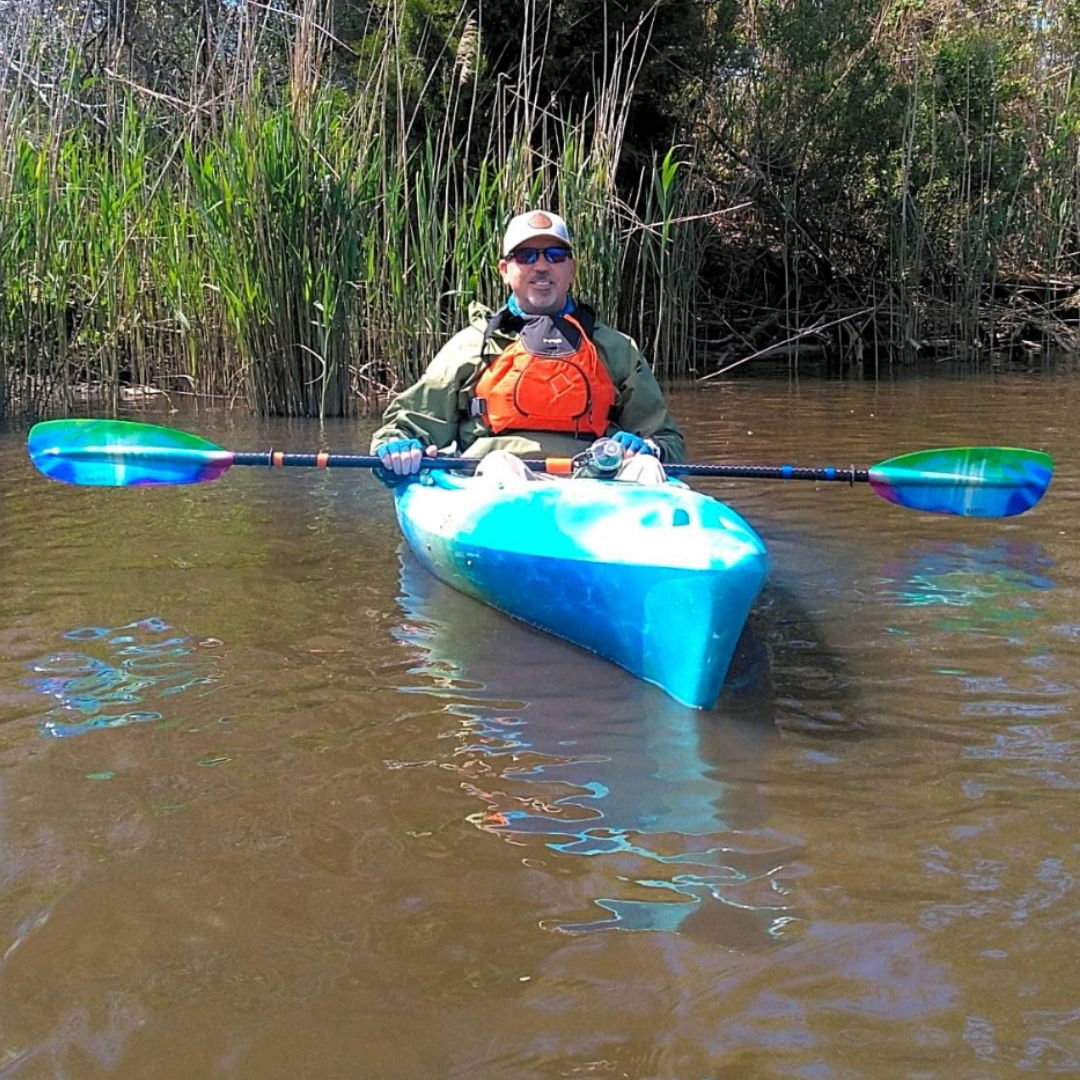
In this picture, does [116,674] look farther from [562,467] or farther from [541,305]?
[541,305]

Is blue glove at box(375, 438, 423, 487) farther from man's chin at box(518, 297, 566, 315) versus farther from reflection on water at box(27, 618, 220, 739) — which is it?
reflection on water at box(27, 618, 220, 739)

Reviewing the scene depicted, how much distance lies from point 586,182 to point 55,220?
2840 millimetres

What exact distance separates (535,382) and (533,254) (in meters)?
Result: 0.42

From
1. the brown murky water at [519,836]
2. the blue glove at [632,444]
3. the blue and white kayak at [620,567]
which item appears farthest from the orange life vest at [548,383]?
the brown murky water at [519,836]

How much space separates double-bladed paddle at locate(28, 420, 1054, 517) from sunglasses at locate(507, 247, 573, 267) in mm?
700

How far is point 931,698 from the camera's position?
251 centimetres

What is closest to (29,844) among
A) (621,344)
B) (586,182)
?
(621,344)

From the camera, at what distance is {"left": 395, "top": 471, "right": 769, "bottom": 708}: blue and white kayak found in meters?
2.49

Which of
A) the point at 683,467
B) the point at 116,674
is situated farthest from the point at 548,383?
the point at 116,674

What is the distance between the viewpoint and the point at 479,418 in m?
4.02

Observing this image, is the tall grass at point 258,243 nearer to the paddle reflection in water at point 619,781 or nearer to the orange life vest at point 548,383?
the orange life vest at point 548,383

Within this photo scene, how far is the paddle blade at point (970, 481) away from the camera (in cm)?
357

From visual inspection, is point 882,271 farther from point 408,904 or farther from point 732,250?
point 408,904

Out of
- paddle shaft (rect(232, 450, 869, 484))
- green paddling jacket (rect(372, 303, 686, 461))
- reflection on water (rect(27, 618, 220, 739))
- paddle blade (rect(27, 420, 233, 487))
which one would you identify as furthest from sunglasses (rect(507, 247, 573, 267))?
reflection on water (rect(27, 618, 220, 739))
